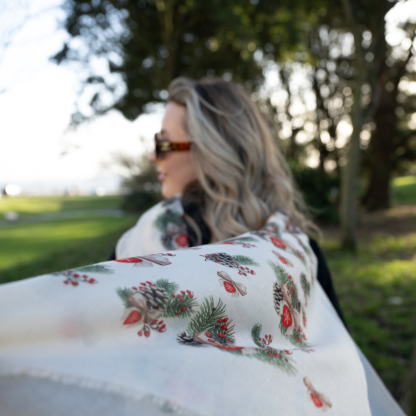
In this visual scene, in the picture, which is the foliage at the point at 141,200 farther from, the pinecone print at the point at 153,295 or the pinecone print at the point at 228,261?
the pinecone print at the point at 153,295

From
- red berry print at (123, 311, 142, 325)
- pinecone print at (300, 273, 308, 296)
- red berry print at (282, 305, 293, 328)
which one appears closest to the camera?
red berry print at (123, 311, 142, 325)

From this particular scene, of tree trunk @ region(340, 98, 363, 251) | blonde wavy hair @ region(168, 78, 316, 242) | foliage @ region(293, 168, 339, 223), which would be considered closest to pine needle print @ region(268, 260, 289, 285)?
blonde wavy hair @ region(168, 78, 316, 242)

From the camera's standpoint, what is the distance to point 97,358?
2.09ft

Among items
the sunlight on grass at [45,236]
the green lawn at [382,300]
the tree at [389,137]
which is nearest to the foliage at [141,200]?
the sunlight on grass at [45,236]

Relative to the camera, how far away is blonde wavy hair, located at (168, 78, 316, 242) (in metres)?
1.74

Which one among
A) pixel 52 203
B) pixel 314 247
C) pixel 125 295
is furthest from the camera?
pixel 52 203

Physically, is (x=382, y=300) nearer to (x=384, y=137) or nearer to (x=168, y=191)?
(x=168, y=191)

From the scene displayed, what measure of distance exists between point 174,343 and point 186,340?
1.6 inches

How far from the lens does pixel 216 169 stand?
1788 millimetres

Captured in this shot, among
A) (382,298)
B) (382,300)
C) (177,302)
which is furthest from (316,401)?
(382,298)

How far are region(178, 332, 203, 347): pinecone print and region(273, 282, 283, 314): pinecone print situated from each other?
29cm

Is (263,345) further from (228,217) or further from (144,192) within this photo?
(144,192)

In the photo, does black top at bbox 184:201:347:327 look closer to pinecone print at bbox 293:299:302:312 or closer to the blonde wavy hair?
the blonde wavy hair

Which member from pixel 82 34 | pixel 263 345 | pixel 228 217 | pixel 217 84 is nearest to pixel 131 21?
pixel 82 34
